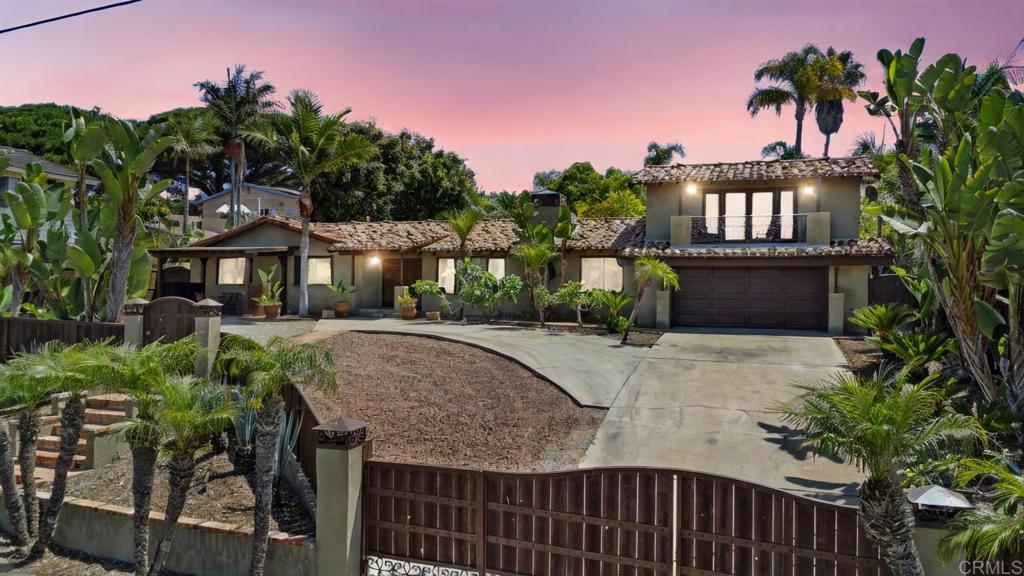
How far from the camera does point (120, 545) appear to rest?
6.95 m

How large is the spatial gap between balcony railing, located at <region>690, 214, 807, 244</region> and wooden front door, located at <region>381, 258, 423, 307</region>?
466 inches

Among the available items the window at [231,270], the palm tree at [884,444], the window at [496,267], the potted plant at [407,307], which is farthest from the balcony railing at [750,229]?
the window at [231,270]

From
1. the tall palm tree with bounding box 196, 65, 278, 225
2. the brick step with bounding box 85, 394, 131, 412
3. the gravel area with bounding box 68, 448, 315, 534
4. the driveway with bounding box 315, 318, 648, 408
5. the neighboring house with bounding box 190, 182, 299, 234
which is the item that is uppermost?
the tall palm tree with bounding box 196, 65, 278, 225

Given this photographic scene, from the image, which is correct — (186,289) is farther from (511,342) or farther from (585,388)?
(585,388)

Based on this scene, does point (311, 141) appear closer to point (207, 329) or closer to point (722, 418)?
point (207, 329)

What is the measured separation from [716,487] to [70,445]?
280 inches

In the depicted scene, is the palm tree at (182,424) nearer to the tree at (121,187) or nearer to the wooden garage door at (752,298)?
the tree at (121,187)

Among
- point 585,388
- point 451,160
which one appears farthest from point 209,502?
point 451,160

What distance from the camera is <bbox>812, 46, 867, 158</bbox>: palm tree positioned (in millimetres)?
39500

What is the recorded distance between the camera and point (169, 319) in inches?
470

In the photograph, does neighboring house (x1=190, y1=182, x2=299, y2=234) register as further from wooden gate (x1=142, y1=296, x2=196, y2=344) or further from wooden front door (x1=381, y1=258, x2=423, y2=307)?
wooden gate (x1=142, y1=296, x2=196, y2=344)

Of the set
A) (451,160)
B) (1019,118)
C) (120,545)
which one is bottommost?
(120,545)

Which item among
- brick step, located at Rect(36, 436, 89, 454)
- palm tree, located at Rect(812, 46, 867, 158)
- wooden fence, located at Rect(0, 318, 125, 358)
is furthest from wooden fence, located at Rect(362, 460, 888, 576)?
palm tree, located at Rect(812, 46, 867, 158)

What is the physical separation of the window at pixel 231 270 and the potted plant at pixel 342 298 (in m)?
4.87
